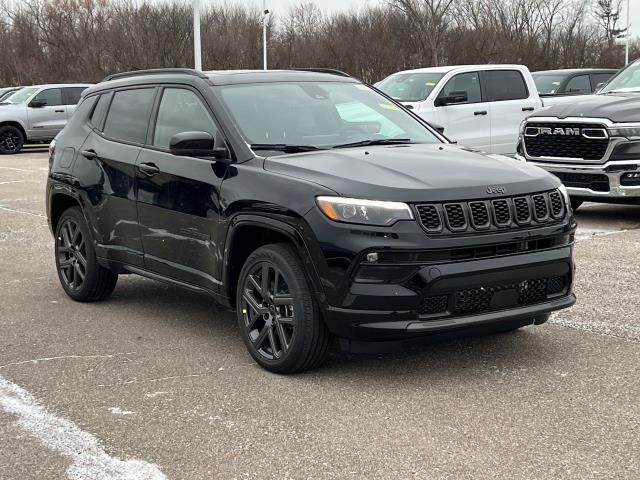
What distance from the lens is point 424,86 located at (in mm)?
13812

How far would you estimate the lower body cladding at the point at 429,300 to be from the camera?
4.33 m

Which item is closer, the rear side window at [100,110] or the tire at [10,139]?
the rear side window at [100,110]

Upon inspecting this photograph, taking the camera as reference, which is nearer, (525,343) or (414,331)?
(414,331)

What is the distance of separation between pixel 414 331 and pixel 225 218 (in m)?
1.34

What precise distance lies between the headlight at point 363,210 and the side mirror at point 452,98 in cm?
911

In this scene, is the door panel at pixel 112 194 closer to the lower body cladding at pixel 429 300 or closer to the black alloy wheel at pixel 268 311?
the black alloy wheel at pixel 268 311

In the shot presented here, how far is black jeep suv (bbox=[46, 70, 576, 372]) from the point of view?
4363mm

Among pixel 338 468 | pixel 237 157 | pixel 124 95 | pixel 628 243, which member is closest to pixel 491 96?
pixel 628 243

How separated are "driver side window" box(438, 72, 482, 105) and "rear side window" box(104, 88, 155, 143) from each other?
25.8 ft

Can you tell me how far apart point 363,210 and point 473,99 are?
10.2 metres

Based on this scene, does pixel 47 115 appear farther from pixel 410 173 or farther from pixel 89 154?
pixel 410 173

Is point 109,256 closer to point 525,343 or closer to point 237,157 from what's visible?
point 237,157

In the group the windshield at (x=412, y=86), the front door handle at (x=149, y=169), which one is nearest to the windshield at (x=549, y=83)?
the windshield at (x=412, y=86)

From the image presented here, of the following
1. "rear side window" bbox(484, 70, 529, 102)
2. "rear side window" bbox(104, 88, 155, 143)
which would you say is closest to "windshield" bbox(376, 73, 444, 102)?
"rear side window" bbox(484, 70, 529, 102)
